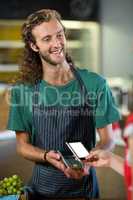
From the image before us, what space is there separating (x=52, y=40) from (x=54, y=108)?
0.20 meters

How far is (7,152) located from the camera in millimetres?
1469

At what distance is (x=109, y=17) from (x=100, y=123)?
7.91 ft

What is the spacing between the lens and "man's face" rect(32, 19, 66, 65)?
110 centimetres

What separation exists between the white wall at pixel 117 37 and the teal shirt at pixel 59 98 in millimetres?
2227

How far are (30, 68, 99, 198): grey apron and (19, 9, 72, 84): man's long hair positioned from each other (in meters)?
0.10

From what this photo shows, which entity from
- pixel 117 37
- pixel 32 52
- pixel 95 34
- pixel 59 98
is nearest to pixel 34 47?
pixel 32 52

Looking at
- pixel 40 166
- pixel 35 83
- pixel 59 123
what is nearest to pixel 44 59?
pixel 35 83

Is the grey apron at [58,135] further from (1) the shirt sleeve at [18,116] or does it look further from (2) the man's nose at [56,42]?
(2) the man's nose at [56,42]

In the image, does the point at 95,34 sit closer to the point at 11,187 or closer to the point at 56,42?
the point at 56,42

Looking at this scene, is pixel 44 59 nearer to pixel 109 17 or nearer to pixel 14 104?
pixel 14 104

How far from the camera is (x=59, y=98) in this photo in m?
1.13

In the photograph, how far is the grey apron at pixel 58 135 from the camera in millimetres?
1119

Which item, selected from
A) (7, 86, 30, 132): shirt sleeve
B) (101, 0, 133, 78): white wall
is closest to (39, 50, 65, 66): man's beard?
(7, 86, 30, 132): shirt sleeve

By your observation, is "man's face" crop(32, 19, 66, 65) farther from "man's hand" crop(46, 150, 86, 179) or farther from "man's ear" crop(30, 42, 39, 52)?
"man's hand" crop(46, 150, 86, 179)
